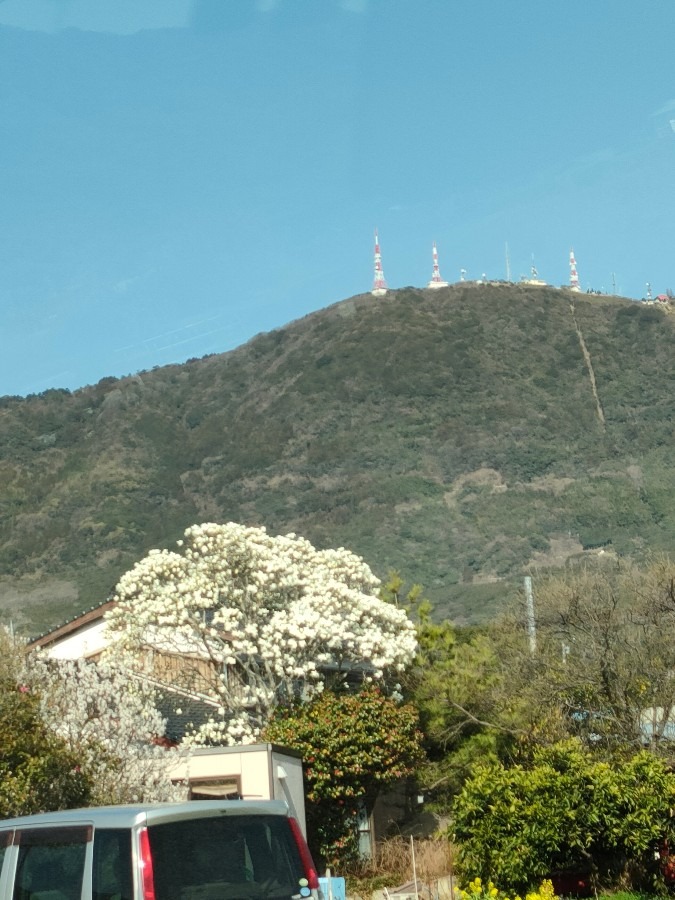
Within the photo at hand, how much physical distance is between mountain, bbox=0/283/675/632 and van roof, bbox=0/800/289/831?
79786 mm

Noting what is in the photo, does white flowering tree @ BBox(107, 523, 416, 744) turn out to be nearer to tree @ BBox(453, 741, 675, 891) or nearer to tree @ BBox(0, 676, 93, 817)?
tree @ BBox(0, 676, 93, 817)

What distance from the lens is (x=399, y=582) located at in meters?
30.5

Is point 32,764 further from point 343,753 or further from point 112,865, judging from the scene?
point 112,865

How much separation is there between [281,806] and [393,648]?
17.6m

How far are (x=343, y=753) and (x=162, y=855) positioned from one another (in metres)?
16.3

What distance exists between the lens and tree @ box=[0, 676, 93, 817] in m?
15.3

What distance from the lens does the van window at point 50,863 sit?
7.19m

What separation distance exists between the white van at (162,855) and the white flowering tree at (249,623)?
1634cm

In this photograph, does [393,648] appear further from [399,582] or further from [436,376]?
[436,376]

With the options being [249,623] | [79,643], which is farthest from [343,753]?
[79,643]

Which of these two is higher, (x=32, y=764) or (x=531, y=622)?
(x=531, y=622)

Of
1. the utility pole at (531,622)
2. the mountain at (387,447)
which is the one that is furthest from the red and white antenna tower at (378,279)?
the utility pole at (531,622)

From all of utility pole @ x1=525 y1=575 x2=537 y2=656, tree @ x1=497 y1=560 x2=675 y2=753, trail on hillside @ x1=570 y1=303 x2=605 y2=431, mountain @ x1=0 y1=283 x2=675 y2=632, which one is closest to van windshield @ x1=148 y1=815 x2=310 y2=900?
tree @ x1=497 y1=560 x2=675 y2=753

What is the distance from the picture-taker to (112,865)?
273 inches
